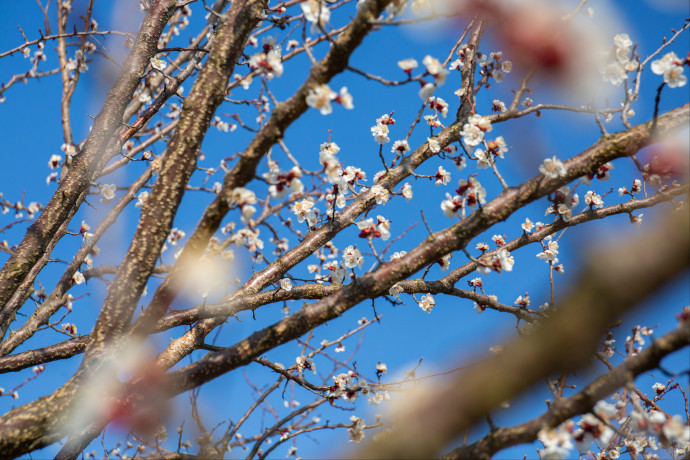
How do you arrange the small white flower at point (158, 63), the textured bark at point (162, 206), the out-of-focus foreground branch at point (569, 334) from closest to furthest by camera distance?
the out-of-focus foreground branch at point (569, 334), the textured bark at point (162, 206), the small white flower at point (158, 63)

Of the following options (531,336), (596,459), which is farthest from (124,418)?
(596,459)

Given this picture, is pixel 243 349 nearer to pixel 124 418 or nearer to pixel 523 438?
pixel 124 418

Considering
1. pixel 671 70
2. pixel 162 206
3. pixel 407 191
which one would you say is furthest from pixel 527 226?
pixel 162 206

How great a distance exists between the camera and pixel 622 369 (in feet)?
6.29

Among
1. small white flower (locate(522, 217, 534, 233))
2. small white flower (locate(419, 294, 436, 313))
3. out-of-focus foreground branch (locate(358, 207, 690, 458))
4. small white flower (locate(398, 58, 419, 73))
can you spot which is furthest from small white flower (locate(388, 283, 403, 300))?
out-of-focus foreground branch (locate(358, 207, 690, 458))

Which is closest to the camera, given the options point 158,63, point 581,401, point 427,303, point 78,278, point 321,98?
point 581,401

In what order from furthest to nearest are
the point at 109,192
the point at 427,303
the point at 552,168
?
the point at 109,192 < the point at 427,303 < the point at 552,168

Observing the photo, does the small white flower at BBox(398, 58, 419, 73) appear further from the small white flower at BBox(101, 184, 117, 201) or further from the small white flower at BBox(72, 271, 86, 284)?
the small white flower at BBox(72, 271, 86, 284)

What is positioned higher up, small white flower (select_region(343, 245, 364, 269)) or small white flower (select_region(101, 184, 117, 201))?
small white flower (select_region(101, 184, 117, 201))

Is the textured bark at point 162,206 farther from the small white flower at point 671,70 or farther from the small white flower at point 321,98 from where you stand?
the small white flower at point 671,70

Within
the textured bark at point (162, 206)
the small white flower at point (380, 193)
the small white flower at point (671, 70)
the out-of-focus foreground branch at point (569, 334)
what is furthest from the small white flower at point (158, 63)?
the out-of-focus foreground branch at point (569, 334)

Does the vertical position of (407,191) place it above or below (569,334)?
above

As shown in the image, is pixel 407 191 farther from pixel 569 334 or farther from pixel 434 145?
pixel 569 334

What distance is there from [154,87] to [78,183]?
1.93 m
